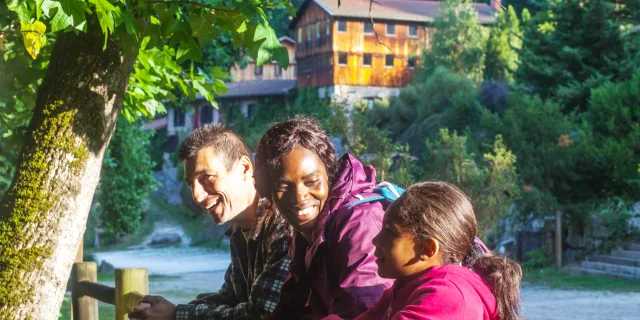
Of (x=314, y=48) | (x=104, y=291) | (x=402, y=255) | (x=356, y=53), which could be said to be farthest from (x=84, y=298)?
(x=314, y=48)

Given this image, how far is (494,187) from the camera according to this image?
16688 mm

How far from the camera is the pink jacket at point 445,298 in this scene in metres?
2.16

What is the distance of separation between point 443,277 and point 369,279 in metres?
0.28

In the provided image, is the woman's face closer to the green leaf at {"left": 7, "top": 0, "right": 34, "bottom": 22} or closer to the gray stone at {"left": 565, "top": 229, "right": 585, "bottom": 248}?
the green leaf at {"left": 7, "top": 0, "right": 34, "bottom": 22}

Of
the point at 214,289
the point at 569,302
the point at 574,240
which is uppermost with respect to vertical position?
the point at 574,240

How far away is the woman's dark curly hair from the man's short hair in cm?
59

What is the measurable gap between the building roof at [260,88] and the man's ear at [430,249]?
1843 inches

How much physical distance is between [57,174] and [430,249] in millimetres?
2450

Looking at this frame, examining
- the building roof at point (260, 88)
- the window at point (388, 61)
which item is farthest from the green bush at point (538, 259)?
the building roof at point (260, 88)

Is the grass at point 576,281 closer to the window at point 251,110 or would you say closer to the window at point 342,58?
the window at point 342,58

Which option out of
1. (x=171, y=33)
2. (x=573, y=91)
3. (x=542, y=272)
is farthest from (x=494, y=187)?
(x=171, y=33)

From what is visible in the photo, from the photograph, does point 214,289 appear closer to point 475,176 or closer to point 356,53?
point 475,176

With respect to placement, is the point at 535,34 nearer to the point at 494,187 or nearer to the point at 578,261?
the point at 578,261

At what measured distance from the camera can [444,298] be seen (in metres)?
2.18
